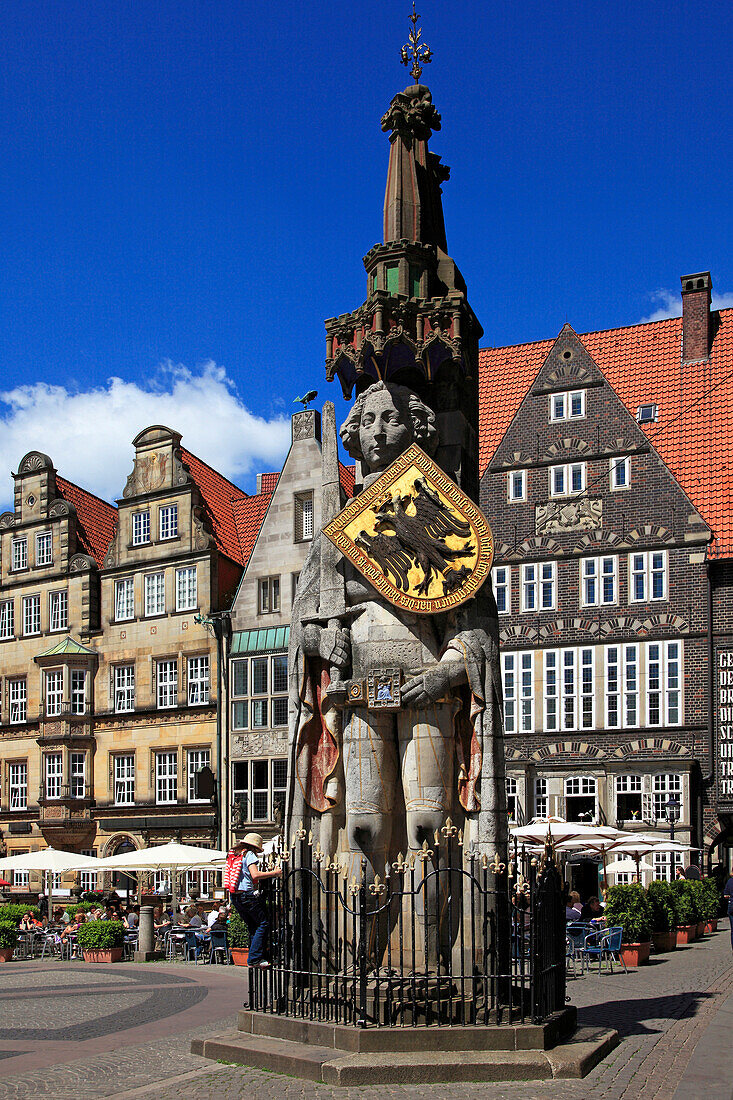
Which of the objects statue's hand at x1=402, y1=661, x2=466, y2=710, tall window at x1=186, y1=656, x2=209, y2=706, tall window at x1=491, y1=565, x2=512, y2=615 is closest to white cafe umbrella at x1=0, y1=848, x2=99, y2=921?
tall window at x1=186, y1=656, x2=209, y2=706

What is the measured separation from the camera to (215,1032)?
10.4 metres

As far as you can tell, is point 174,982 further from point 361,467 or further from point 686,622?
point 686,622

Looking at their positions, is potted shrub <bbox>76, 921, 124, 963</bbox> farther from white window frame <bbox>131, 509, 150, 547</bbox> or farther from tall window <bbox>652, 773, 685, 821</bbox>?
white window frame <bbox>131, 509, 150, 547</bbox>

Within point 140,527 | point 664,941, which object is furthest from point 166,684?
point 664,941

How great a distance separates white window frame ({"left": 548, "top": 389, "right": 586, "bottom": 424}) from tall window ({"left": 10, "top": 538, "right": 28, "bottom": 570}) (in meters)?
17.3

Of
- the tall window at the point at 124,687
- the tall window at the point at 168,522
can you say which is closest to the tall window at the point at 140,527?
the tall window at the point at 168,522

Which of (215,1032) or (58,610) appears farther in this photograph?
(58,610)

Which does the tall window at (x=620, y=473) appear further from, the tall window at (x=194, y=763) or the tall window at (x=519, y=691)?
the tall window at (x=194, y=763)

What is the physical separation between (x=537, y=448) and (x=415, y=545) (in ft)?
76.3

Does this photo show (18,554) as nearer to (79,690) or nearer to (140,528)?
(140,528)

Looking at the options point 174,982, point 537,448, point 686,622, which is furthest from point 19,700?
point 174,982

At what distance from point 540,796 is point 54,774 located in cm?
1502

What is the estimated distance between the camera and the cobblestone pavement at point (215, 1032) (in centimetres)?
809

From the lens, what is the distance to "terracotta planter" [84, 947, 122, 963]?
2241 cm
